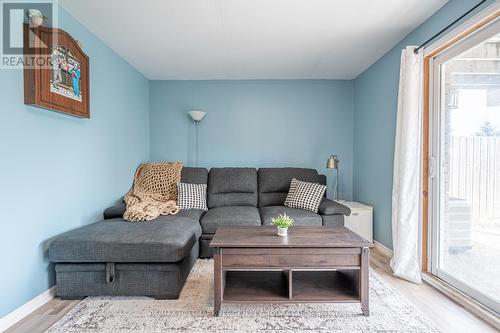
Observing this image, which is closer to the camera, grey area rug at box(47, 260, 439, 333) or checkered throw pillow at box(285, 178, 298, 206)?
grey area rug at box(47, 260, 439, 333)

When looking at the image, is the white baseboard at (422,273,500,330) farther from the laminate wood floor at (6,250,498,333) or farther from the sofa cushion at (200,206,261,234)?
the sofa cushion at (200,206,261,234)

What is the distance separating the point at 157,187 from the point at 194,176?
0.52 meters

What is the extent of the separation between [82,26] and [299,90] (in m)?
2.89

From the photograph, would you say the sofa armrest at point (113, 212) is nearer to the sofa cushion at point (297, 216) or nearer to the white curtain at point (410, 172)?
the sofa cushion at point (297, 216)

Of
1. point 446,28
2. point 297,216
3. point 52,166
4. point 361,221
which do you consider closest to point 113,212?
point 52,166

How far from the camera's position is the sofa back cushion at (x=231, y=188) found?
3738mm

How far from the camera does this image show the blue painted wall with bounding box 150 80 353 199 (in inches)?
168

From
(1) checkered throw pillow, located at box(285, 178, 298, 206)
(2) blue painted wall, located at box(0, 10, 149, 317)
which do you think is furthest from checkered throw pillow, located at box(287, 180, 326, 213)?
(2) blue painted wall, located at box(0, 10, 149, 317)

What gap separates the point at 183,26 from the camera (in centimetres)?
260

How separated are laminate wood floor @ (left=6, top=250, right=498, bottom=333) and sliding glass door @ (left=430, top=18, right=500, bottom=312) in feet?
0.60

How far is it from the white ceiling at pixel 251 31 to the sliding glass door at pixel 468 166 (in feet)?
1.85

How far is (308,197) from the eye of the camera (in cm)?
341

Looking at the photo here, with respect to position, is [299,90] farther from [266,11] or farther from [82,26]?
[82,26]

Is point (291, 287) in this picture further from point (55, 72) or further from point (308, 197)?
point (55, 72)
